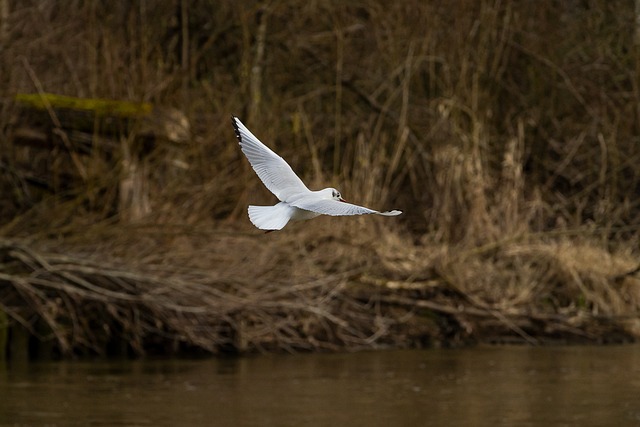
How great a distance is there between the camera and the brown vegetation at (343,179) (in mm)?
11422

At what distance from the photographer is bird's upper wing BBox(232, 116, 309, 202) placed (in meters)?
6.27

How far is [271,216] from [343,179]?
25.2 ft

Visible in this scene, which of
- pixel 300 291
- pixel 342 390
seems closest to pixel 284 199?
pixel 342 390

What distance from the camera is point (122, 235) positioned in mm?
11383

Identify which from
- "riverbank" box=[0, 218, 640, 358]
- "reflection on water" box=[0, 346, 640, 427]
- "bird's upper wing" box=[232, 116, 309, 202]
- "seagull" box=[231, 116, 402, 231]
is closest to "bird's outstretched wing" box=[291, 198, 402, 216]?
"seagull" box=[231, 116, 402, 231]

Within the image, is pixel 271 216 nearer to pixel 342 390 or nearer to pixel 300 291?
pixel 342 390

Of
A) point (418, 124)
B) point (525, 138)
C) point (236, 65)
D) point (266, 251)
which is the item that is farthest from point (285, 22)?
point (266, 251)

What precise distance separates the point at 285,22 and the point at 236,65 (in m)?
0.69

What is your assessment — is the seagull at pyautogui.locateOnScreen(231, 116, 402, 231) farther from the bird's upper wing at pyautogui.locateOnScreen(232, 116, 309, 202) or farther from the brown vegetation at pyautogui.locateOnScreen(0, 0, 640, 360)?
the brown vegetation at pyautogui.locateOnScreen(0, 0, 640, 360)

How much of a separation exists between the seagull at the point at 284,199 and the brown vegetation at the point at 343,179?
15.4ft

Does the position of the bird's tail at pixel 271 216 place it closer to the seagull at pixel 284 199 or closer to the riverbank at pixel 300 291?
the seagull at pixel 284 199

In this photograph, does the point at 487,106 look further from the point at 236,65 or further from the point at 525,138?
the point at 236,65

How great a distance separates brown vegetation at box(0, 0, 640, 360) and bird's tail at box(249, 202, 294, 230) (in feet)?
17.7

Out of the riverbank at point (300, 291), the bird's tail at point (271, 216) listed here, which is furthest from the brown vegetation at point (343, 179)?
the bird's tail at point (271, 216)
